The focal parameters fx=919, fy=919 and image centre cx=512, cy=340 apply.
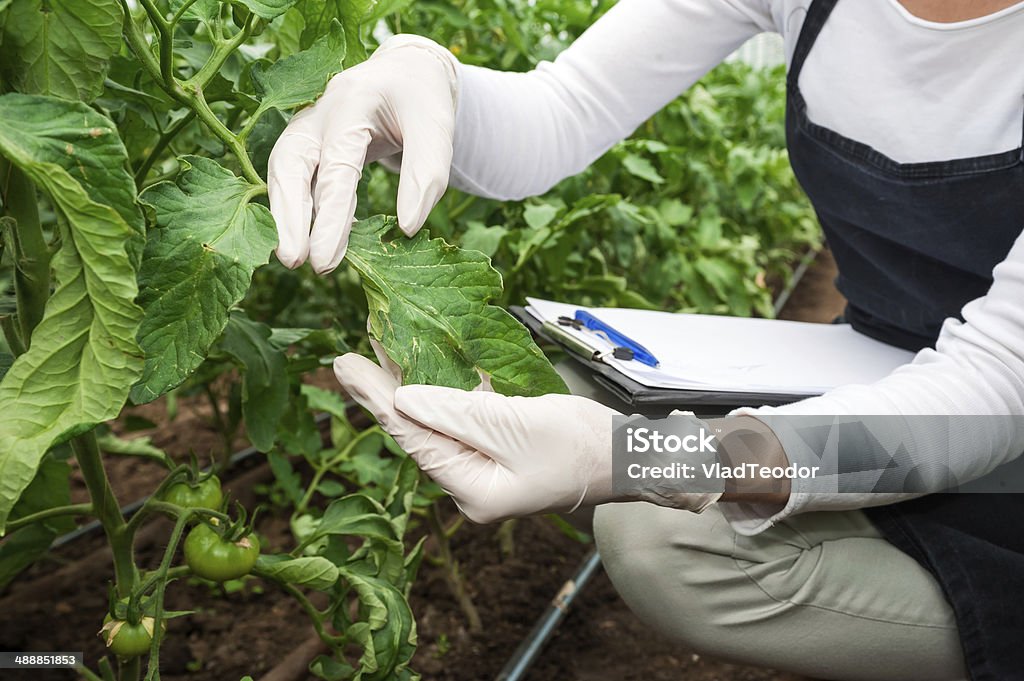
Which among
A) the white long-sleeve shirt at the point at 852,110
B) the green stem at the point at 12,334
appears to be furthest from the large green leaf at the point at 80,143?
the white long-sleeve shirt at the point at 852,110

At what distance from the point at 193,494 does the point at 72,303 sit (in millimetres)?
298

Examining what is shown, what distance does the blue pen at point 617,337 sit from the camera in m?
1.02

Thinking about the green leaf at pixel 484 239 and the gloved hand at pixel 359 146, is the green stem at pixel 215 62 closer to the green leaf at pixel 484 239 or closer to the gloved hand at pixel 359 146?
the gloved hand at pixel 359 146

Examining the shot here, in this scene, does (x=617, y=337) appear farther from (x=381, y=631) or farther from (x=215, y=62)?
(x=215, y=62)

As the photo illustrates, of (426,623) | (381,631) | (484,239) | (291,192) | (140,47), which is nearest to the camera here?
(140,47)

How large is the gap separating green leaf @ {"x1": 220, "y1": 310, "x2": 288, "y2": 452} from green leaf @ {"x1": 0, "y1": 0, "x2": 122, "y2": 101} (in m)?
0.35

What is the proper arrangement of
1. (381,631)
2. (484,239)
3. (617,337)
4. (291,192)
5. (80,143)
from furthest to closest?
(484,239)
(617,337)
(381,631)
(291,192)
(80,143)

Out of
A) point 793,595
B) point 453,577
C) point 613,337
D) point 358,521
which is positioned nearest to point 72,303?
point 358,521

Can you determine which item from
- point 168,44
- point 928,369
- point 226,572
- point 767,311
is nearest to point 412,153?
point 168,44

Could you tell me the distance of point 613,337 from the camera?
3.50 ft

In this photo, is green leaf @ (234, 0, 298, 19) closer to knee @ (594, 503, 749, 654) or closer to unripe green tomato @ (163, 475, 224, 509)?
unripe green tomato @ (163, 475, 224, 509)

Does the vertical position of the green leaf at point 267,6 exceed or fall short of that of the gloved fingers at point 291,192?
it exceeds it

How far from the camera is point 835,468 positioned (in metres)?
0.87

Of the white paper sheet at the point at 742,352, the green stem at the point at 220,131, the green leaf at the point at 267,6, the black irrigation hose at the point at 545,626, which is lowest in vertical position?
the black irrigation hose at the point at 545,626
